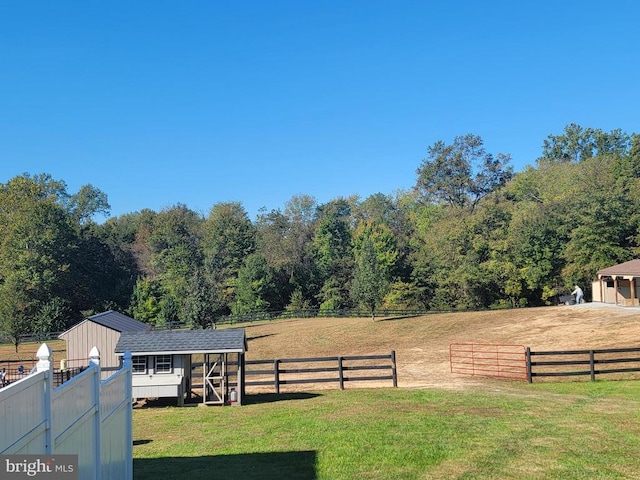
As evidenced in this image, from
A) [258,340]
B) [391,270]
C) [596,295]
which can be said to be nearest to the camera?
[258,340]

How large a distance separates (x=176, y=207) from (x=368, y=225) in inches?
1607

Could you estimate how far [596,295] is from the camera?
4725 centimetres

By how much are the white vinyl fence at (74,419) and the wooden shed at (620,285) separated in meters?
40.4

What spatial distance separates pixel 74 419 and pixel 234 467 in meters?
5.33

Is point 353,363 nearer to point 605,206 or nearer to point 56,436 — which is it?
point 56,436

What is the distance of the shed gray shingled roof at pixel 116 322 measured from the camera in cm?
3103

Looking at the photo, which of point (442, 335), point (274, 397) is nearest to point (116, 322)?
point (274, 397)

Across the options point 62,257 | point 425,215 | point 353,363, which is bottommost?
point 353,363

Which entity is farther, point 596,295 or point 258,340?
point 596,295

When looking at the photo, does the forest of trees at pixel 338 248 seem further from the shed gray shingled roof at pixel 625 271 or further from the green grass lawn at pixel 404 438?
the green grass lawn at pixel 404 438

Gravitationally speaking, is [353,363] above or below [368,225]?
below

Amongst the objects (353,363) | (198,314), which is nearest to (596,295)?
(353,363)

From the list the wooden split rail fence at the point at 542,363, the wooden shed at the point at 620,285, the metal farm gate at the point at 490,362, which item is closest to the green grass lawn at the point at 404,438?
the wooden split rail fence at the point at 542,363

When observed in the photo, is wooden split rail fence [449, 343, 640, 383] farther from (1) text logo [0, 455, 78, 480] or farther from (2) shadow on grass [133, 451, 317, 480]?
(1) text logo [0, 455, 78, 480]
